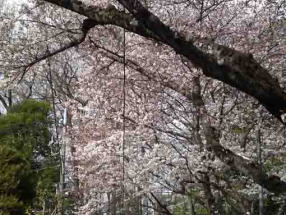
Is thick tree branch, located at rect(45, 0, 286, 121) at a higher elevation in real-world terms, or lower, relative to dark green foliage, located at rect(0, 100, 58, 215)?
lower

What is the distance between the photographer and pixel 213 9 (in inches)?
224

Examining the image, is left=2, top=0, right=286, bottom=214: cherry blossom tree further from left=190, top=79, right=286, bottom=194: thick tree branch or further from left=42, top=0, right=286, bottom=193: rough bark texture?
left=42, top=0, right=286, bottom=193: rough bark texture

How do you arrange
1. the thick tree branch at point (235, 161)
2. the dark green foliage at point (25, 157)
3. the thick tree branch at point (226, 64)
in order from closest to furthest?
1. the thick tree branch at point (226, 64)
2. the thick tree branch at point (235, 161)
3. the dark green foliage at point (25, 157)

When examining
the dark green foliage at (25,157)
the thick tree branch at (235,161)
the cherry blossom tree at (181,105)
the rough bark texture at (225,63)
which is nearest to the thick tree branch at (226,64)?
the rough bark texture at (225,63)

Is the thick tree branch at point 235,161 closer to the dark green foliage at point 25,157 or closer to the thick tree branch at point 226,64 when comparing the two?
the thick tree branch at point 226,64

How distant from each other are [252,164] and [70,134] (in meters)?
5.68

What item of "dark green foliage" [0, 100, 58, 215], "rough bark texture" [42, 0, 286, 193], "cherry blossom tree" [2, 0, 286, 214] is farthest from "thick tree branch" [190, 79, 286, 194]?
"dark green foliage" [0, 100, 58, 215]

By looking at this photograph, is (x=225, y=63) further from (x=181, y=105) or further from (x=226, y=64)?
(x=181, y=105)

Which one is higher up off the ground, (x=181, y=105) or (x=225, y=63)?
(x=181, y=105)

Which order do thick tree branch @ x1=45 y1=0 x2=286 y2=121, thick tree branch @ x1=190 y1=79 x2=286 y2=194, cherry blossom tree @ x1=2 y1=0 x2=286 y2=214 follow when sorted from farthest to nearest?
1. cherry blossom tree @ x1=2 y1=0 x2=286 y2=214
2. thick tree branch @ x1=190 y1=79 x2=286 y2=194
3. thick tree branch @ x1=45 y1=0 x2=286 y2=121

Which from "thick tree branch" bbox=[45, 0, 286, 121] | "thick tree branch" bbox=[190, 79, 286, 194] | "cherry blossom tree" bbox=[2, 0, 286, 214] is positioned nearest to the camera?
"thick tree branch" bbox=[45, 0, 286, 121]

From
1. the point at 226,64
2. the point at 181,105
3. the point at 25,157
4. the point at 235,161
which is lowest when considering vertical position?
A: the point at 235,161

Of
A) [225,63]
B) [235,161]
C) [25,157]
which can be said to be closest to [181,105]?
[235,161]

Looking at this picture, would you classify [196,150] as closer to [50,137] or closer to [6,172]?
[6,172]
